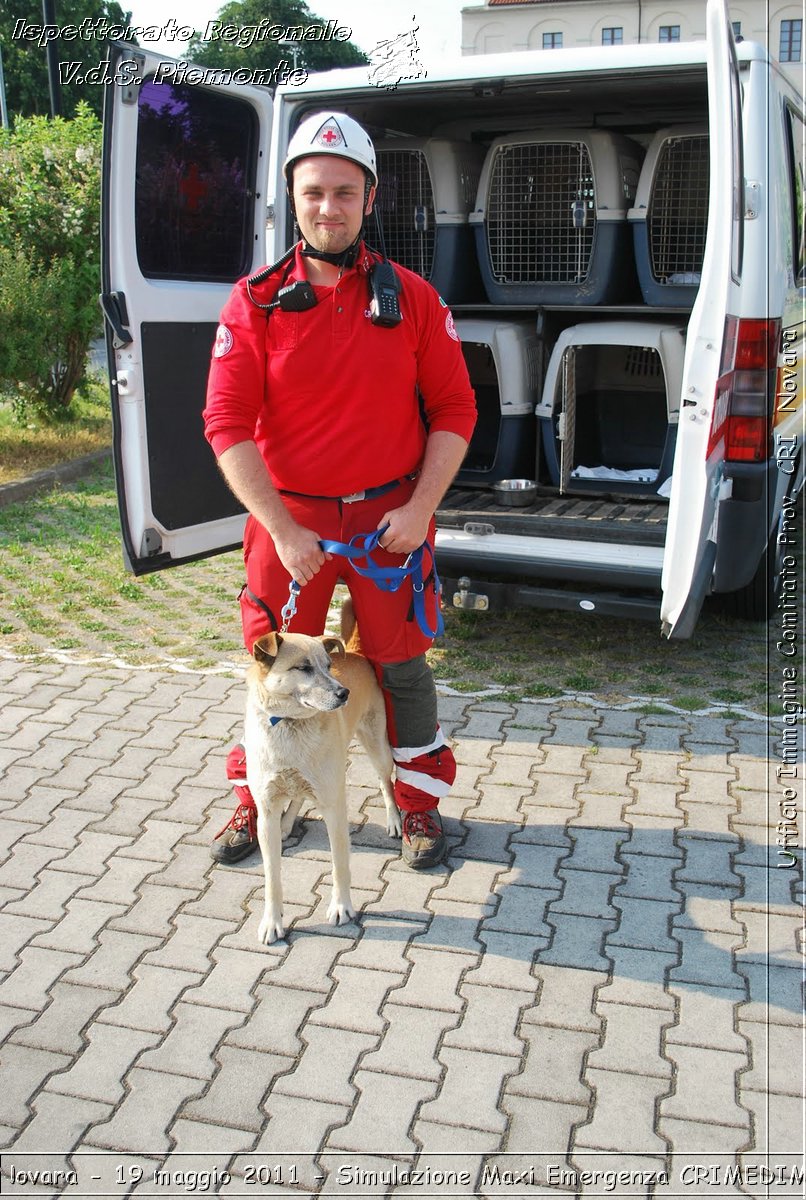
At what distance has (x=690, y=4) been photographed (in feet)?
163

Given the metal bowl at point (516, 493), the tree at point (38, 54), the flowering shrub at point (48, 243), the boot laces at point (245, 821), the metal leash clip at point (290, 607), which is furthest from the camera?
the tree at point (38, 54)

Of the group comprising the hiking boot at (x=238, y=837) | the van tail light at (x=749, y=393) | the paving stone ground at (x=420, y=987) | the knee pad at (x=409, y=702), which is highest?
the van tail light at (x=749, y=393)

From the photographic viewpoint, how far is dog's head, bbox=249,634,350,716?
2.91 metres

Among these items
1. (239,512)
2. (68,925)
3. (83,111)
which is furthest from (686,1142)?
(83,111)

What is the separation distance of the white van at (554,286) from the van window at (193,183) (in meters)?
0.01

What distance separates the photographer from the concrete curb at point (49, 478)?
29.2 feet

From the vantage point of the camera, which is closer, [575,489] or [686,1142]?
[686,1142]

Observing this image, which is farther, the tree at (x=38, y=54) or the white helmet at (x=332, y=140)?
the tree at (x=38, y=54)

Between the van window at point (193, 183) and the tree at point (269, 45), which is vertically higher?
the tree at point (269, 45)

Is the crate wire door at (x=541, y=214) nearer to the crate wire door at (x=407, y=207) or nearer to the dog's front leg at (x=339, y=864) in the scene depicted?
the crate wire door at (x=407, y=207)

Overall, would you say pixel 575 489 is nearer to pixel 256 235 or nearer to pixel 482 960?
pixel 256 235

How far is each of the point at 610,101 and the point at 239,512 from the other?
127 inches

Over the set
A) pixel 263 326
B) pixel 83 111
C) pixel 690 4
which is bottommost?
pixel 263 326

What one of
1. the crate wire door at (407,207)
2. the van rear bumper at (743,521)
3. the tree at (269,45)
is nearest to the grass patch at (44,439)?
the crate wire door at (407,207)
